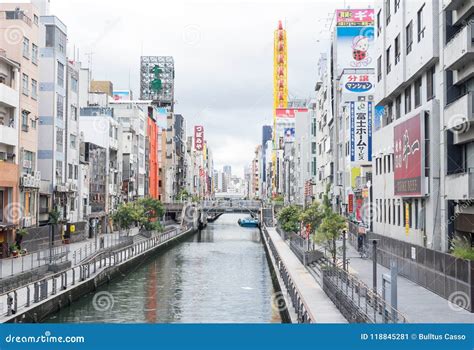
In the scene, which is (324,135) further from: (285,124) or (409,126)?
(285,124)

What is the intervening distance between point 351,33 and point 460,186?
49618 mm

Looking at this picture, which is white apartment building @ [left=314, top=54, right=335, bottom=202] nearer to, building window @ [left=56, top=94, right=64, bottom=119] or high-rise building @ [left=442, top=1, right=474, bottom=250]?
building window @ [left=56, top=94, right=64, bottom=119]

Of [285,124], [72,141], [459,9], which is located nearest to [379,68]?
[459,9]

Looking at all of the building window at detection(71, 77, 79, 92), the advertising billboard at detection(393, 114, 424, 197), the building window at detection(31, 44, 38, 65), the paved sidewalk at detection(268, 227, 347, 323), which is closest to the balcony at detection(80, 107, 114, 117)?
the building window at detection(71, 77, 79, 92)

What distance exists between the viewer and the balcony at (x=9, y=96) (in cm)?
4735

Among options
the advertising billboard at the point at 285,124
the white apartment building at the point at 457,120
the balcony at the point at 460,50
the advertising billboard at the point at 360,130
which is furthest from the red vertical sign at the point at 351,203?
the advertising billboard at the point at 285,124

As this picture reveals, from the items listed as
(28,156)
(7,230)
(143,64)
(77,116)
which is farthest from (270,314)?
(143,64)

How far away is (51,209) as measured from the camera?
61.5 meters

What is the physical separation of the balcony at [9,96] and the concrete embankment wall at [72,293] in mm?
14171

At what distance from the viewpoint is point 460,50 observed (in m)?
27.3

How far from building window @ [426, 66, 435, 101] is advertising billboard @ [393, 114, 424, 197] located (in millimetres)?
1486

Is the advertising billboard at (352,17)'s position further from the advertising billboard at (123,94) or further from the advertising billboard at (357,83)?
the advertising billboard at (123,94)

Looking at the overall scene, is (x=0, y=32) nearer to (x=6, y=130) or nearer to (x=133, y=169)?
(x=6, y=130)

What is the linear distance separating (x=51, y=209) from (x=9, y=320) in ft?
125
